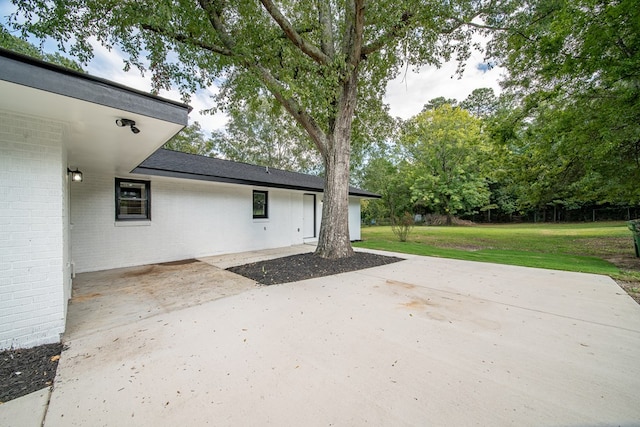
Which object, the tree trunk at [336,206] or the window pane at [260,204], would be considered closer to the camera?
the tree trunk at [336,206]

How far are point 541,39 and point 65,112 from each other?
9.35 meters

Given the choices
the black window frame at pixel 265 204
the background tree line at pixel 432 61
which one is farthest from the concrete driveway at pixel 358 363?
the black window frame at pixel 265 204

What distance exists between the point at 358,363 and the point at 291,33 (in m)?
6.91

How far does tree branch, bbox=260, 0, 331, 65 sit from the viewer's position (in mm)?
5498

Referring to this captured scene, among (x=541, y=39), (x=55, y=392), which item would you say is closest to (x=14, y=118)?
(x=55, y=392)

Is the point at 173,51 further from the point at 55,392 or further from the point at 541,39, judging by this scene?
the point at 541,39

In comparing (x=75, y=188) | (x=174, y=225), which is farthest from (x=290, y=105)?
(x=75, y=188)

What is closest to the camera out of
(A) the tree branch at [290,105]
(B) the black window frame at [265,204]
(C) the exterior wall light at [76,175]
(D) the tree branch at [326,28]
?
(C) the exterior wall light at [76,175]

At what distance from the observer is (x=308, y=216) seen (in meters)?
11.4

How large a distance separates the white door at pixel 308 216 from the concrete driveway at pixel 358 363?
7332mm

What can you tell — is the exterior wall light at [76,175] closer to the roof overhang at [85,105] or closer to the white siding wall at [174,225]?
the white siding wall at [174,225]

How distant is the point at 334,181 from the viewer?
6.77m

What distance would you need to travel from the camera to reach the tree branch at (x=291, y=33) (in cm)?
550

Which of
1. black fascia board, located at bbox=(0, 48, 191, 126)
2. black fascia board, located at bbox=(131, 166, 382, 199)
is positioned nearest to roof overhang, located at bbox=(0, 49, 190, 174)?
black fascia board, located at bbox=(0, 48, 191, 126)
